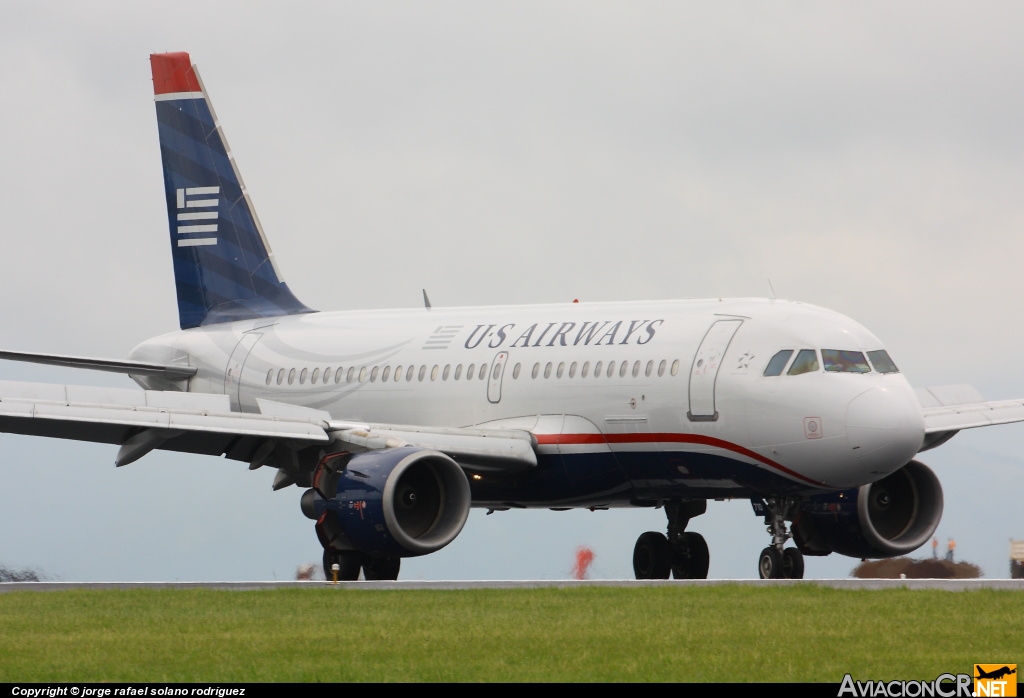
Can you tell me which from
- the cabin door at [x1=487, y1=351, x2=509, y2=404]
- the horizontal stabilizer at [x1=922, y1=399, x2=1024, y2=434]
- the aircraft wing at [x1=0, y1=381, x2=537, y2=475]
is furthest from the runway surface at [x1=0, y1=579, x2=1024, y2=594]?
the cabin door at [x1=487, y1=351, x2=509, y2=404]

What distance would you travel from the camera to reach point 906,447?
24.9m

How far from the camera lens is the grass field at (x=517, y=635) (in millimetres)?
13703

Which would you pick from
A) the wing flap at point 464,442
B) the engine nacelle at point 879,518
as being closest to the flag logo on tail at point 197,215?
the wing flap at point 464,442

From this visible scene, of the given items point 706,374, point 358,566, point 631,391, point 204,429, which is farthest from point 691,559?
point 204,429

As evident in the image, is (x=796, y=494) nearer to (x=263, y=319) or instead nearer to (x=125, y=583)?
(x=125, y=583)

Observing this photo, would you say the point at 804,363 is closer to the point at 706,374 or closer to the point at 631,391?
the point at 706,374

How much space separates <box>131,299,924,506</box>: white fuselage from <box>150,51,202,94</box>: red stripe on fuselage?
303 inches

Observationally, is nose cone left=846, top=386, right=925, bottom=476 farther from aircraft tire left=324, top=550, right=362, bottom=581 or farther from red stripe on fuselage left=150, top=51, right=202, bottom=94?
red stripe on fuselage left=150, top=51, right=202, bottom=94

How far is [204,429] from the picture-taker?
84.7 feet

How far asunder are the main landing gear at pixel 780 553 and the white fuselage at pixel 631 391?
565 mm

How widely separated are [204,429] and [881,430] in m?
10.1

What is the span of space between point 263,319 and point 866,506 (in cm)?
1388

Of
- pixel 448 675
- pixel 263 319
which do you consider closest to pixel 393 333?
pixel 263 319

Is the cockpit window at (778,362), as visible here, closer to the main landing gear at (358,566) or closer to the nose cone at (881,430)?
the nose cone at (881,430)
